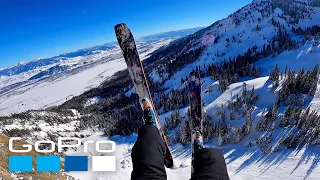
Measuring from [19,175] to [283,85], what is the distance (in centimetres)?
2750

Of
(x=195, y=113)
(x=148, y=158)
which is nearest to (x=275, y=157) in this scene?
(x=195, y=113)

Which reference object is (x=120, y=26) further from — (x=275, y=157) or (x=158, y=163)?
(x=275, y=157)

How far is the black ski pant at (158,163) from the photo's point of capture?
4.38 metres

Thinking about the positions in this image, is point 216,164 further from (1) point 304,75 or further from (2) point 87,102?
(2) point 87,102

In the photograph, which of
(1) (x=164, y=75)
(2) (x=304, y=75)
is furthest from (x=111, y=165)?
(1) (x=164, y=75)

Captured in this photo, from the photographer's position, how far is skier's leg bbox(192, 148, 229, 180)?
4426 millimetres

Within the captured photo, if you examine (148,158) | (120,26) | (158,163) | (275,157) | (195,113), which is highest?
(120,26)

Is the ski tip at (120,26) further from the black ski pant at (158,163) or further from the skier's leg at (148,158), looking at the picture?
the black ski pant at (158,163)

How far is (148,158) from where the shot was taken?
4578 mm

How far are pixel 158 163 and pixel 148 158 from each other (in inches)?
9.0

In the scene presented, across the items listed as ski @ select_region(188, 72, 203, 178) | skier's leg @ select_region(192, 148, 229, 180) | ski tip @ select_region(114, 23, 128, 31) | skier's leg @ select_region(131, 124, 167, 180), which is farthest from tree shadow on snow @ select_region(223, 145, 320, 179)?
skier's leg @ select_region(131, 124, 167, 180)

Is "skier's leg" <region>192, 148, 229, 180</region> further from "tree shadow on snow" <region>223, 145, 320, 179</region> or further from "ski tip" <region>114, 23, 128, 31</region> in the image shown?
"tree shadow on snow" <region>223, 145, 320, 179</region>

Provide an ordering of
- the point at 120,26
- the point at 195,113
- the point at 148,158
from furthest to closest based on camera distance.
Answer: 1. the point at 120,26
2. the point at 195,113
3. the point at 148,158

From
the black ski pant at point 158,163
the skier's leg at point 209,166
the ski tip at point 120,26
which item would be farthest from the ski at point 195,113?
the ski tip at point 120,26
